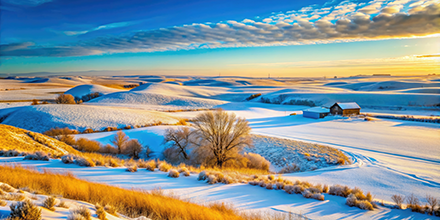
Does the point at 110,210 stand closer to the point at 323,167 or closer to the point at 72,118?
the point at 323,167

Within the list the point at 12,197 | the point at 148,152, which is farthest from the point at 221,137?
the point at 12,197

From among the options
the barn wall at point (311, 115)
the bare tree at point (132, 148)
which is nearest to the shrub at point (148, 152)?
the bare tree at point (132, 148)

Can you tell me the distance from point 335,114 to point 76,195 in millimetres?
48093

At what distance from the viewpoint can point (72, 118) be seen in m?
31.4

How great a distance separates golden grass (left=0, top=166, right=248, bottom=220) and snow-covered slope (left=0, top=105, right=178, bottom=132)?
2625 centimetres

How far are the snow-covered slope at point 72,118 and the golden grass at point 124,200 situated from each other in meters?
26.3

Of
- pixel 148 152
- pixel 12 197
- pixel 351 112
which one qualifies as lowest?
pixel 148 152

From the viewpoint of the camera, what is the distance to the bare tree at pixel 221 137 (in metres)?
18.5

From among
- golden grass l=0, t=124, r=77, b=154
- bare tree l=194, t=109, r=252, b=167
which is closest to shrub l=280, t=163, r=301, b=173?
bare tree l=194, t=109, r=252, b=167

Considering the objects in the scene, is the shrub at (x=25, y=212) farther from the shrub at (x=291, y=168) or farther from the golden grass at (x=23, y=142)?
the shrub at (x=291, y=168)

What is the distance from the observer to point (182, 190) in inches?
292

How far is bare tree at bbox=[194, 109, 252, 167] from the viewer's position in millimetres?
18500

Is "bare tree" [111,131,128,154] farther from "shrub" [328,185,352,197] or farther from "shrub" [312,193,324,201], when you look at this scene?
"shrub" [328,185,352,197]

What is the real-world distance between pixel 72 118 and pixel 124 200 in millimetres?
31940
